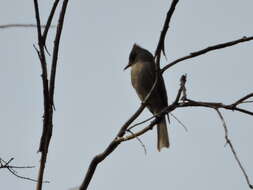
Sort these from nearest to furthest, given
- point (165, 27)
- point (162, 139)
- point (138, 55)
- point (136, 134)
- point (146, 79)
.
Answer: point (165, 27) → point (136, 134) → point (162, 139) → point (146, 79) → point (138, 55)

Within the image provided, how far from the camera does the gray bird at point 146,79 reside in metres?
6.14

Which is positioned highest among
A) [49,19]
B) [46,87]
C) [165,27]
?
[49,19]

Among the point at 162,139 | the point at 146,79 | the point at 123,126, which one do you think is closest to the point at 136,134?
the point at 123,126

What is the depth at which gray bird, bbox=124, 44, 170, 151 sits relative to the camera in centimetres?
614

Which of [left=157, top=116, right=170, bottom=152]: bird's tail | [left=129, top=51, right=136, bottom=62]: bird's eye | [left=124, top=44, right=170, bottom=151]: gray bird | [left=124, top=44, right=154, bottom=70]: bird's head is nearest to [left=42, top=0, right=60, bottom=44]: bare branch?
[left=157, top=116, right=170, bottom=152]: bird's tail

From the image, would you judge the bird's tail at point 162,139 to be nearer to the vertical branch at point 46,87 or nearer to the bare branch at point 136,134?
the bare branch at point 136,134

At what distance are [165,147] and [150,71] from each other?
1220 mm

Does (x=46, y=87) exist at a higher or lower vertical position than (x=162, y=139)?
higher

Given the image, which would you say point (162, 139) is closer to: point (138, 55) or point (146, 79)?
point (146, 79)

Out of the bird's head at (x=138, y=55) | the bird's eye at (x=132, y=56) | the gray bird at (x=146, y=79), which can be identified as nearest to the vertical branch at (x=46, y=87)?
the gray bird at (x=146, y=79)

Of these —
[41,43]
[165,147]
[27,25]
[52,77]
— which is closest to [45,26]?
[41,43]

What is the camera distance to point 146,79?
6312 mm

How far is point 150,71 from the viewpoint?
21.0ft

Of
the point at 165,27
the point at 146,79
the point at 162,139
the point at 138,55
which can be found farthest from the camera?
the point at 138,55
